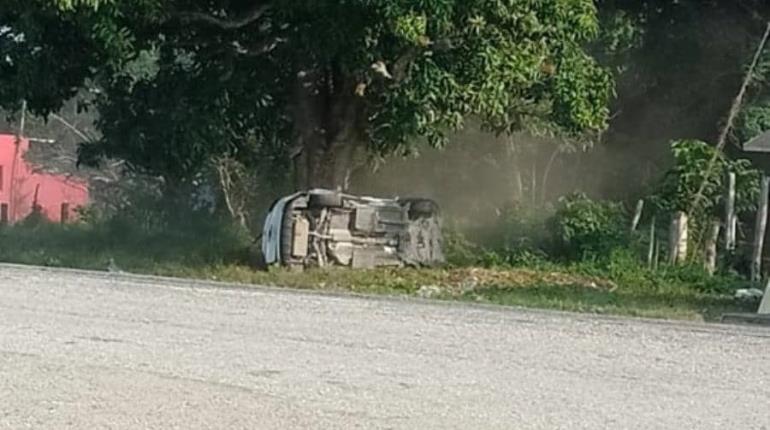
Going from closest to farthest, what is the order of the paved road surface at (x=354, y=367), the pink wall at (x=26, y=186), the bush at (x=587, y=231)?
1. the paved road surface at (x=354, y=367)
2. the bush at (x=587, y=231)
3. the pink wall at (x=26, y=186)

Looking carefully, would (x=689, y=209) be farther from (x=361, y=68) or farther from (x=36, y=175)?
(x=36, y=175)

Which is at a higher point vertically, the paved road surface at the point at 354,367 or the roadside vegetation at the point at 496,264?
the roadside vegetation at the point at 496,264

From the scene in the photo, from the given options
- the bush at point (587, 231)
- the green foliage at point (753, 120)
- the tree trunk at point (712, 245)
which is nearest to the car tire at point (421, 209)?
the bush at point (587, 231)

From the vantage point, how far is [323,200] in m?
21.4

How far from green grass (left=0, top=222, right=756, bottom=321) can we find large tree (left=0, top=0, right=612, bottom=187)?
1558mm

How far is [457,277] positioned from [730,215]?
4685mm

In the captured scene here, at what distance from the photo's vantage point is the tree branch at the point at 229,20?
21.7m

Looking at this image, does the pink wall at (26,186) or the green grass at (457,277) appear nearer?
the green grass at (457,277)

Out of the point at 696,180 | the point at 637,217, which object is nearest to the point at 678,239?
the point at 696,180

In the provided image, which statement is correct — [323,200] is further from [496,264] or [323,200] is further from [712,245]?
[712,245]

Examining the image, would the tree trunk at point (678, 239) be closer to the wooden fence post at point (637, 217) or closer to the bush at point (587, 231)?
the bush at point (587, 231)

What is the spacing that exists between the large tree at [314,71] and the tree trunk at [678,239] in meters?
1.97

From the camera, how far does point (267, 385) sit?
9.85m

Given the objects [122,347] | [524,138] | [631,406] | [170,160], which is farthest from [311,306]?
[524,138]
